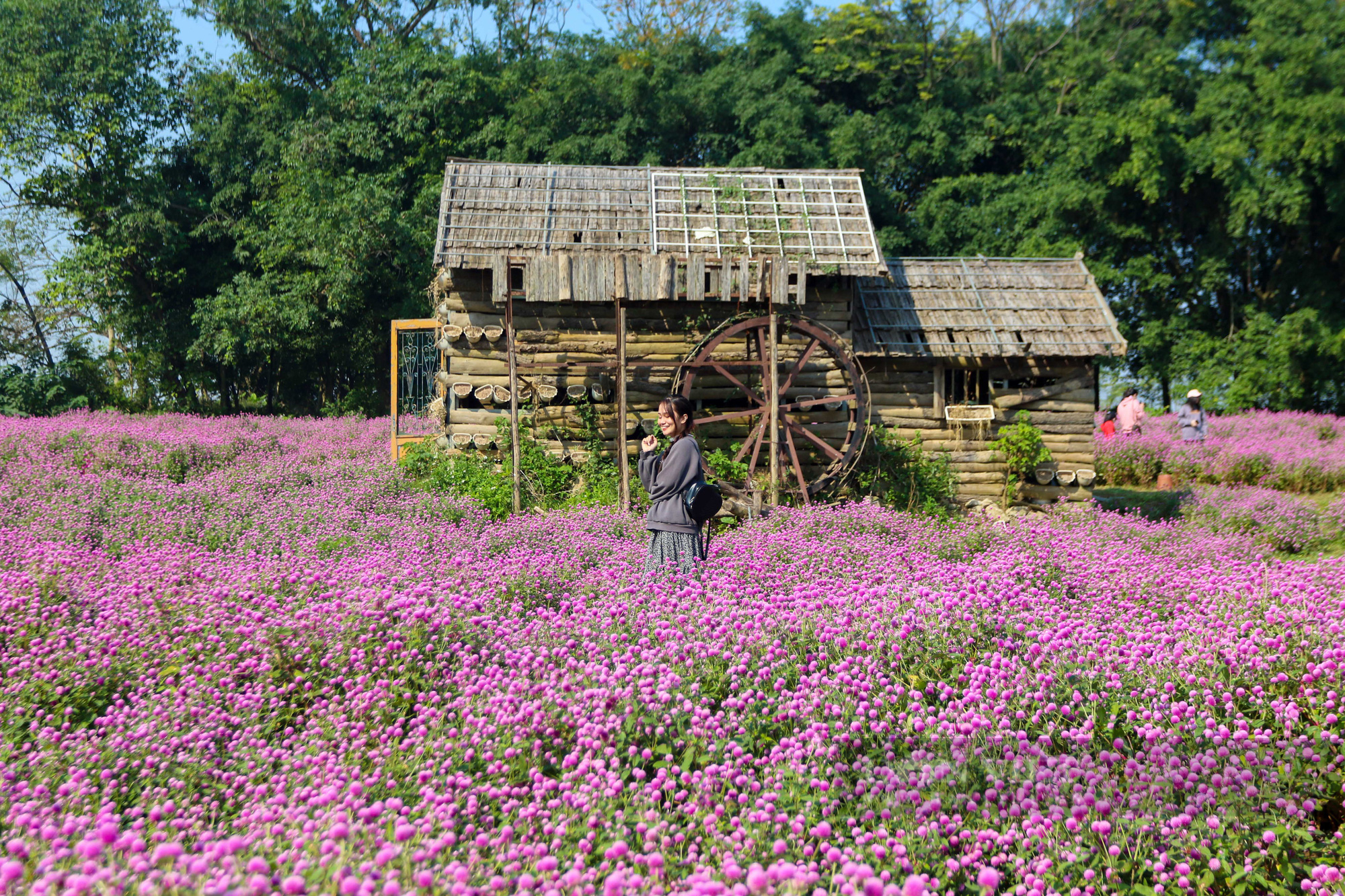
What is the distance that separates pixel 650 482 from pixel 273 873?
4.42 meters

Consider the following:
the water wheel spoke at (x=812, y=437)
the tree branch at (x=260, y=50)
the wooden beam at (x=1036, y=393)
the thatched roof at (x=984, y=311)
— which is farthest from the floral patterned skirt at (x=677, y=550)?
the tree branch at (x=260, y=50)

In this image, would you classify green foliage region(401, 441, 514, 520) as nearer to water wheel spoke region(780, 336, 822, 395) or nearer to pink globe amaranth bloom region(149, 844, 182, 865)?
water wheel spoke region(780, 336, 822, 395)

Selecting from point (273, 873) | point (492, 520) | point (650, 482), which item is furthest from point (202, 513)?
point (273, 873)

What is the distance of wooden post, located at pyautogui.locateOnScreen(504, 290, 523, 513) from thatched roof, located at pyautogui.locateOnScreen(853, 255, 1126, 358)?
492cm

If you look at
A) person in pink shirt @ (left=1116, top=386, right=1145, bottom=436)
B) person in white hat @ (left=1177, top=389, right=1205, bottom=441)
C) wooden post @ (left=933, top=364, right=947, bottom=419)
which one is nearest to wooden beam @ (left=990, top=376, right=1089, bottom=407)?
wooden post @ (left=933, top=364, right=947, bottom=419)

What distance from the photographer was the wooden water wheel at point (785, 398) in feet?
39.1

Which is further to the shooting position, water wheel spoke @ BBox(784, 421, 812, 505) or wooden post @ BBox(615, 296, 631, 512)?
water wheel spoke @ BBox(784, 421, 812, 505)

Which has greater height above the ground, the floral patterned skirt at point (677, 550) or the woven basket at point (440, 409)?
the woven basket at point (440, 409)

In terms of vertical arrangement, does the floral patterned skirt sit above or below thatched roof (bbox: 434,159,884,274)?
below

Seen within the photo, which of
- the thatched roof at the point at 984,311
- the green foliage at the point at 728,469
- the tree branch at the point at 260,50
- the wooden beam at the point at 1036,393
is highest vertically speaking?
the tree branch at the point at 260,50

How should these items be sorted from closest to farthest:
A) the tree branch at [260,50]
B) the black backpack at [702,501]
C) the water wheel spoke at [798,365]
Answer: the black backpack at [702,501] < the water wheel spoke at [798,365] < the tree branch at [260,50]

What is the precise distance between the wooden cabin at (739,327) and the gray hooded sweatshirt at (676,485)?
4.52 metres

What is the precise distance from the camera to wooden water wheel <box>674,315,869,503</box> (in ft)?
39.1

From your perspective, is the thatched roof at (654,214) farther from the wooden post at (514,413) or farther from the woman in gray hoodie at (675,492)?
the woman in gray hoodie at (675,492)
